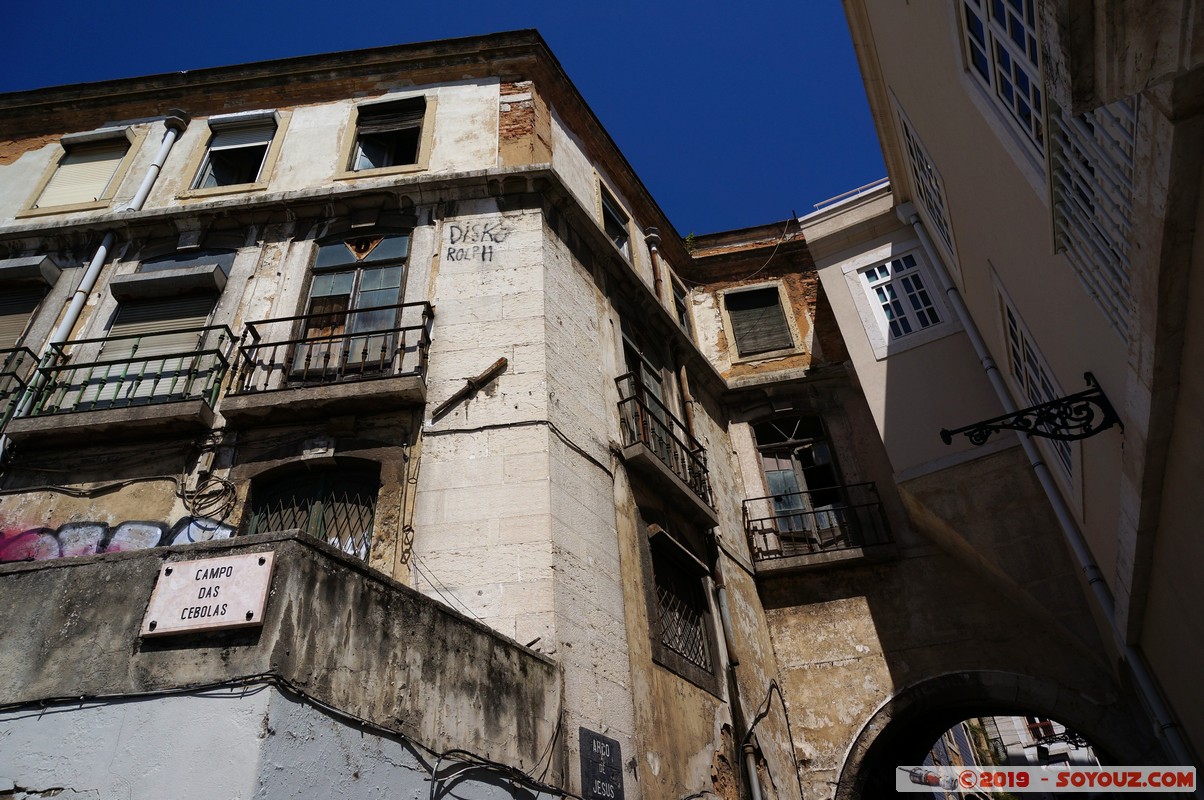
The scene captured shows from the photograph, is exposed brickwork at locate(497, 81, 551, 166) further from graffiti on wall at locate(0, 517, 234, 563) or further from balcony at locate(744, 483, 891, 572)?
balcony at locate(744, 483, 891, 572)

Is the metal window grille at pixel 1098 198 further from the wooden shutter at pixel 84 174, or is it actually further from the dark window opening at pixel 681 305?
the wooden shutter at pixel 84 174

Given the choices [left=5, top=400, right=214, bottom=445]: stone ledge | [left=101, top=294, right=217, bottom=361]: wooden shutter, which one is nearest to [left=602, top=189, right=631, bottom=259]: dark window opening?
[left=101, top=294, right=217, bottom=361]: wooden shutter

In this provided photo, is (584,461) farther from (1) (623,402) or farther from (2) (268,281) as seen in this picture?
(2) (268,281)

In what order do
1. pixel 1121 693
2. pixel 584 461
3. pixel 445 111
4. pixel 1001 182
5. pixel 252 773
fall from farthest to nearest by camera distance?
1. pixel 445 111
2. pixel 1121 693
3. pixel 584 461
4. pixel 1001 182
5. pixel 252 773

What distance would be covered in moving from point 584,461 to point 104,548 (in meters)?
4.96

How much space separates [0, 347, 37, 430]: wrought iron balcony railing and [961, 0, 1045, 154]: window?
10.0 m

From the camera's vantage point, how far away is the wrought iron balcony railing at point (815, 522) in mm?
11656

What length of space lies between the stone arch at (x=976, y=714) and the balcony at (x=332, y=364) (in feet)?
25.2

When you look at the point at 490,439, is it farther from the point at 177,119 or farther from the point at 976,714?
the point at 976,714

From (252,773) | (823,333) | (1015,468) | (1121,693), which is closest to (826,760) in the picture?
(1121,693)

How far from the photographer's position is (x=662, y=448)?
10.2 meters

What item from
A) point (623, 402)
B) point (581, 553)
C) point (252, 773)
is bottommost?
point (252, 773)

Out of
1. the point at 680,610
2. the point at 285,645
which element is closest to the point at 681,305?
the point at 680,610

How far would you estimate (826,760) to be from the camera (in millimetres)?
10094
